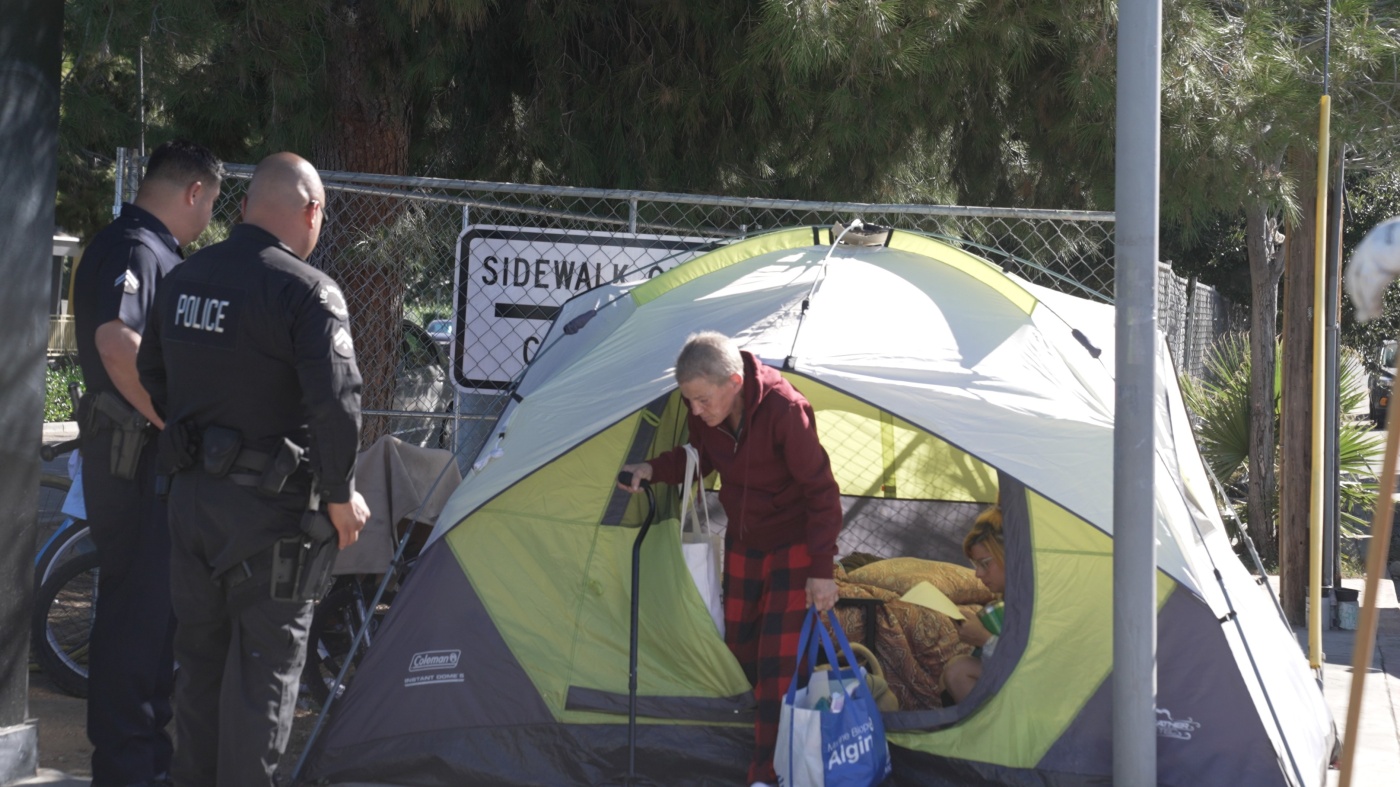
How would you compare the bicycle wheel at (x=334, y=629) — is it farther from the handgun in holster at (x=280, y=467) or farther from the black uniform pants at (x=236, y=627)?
the handgun in holster at (x=280, y=467)

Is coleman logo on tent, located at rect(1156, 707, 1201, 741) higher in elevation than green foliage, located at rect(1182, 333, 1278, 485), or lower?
lower

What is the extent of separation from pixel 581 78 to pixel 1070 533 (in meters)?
3.85

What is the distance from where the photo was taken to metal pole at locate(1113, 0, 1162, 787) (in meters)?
3.31

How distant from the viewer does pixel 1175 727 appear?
13.3 ft

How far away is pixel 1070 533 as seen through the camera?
4.36m

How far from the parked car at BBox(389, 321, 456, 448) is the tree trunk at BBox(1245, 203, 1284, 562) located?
5461 mm

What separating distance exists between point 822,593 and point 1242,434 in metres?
6.44

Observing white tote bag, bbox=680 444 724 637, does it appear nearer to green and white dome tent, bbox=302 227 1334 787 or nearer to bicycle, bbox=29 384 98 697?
green and white dome tent, bbox=302 227 1334 787

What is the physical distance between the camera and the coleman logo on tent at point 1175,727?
13.2ft

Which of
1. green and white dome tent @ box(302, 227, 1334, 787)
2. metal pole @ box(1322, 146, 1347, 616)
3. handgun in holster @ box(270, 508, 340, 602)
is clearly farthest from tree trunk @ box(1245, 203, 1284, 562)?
handgun in holster @ box(270, 508, 340, 602)

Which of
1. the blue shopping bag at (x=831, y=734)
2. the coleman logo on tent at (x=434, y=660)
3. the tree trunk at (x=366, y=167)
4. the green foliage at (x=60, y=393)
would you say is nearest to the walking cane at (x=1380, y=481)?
the blue shopping bag at (x=831, y=734)

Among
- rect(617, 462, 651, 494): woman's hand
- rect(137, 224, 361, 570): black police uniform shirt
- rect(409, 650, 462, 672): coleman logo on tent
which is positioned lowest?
rect(409, 650, 462, 672): coleman logo on tent

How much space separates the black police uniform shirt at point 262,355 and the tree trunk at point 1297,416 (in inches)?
226

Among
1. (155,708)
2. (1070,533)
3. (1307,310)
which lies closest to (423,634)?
(155,708)
